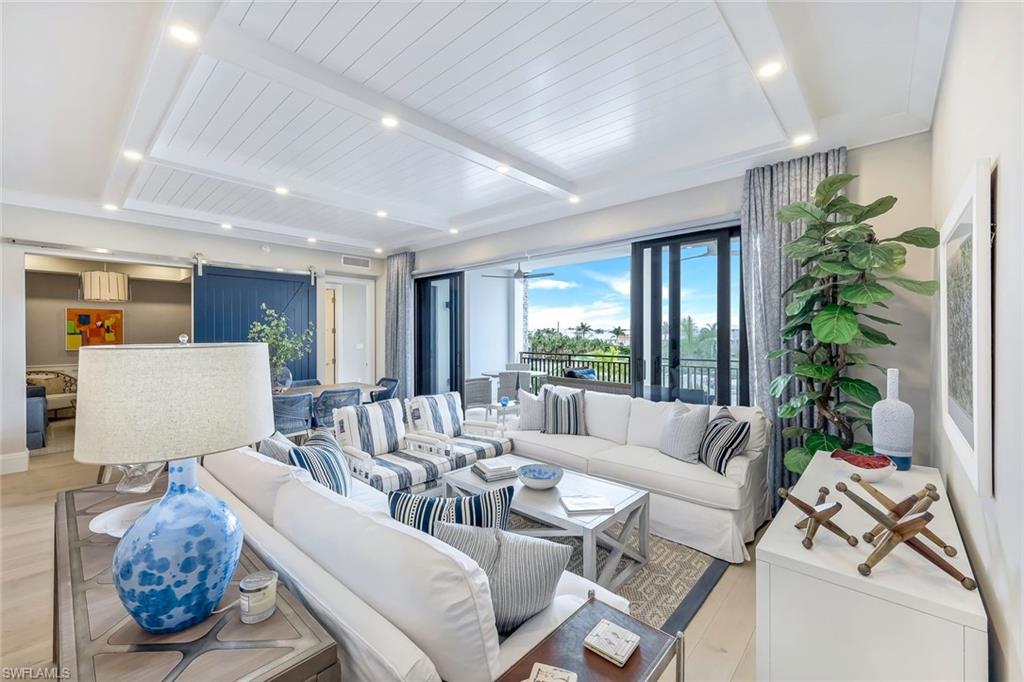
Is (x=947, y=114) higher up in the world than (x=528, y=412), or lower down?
higher up

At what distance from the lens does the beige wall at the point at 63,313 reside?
6.73 meters

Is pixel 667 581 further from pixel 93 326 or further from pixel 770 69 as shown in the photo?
pixel 93 326

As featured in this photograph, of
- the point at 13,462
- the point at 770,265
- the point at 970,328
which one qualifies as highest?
the point at 770,265

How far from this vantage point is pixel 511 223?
510 centimetres

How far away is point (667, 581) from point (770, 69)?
8.95 feet

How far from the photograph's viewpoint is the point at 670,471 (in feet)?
9.96

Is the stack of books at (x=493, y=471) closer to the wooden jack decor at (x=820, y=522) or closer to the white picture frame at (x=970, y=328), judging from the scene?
the wooden jack decor at (x=820, y=522)

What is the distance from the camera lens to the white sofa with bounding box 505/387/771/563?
274cm

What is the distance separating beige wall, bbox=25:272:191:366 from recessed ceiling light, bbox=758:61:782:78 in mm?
8235

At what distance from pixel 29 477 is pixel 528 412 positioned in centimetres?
490

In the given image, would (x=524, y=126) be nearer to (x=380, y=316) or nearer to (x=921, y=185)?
(x=921, y=185)

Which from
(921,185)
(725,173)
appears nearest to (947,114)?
(921,185)

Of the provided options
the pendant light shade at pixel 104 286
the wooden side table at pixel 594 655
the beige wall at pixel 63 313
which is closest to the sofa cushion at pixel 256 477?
the wooden side table at pixel 594 655

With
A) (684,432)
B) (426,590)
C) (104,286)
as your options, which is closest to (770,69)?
(684,432)
